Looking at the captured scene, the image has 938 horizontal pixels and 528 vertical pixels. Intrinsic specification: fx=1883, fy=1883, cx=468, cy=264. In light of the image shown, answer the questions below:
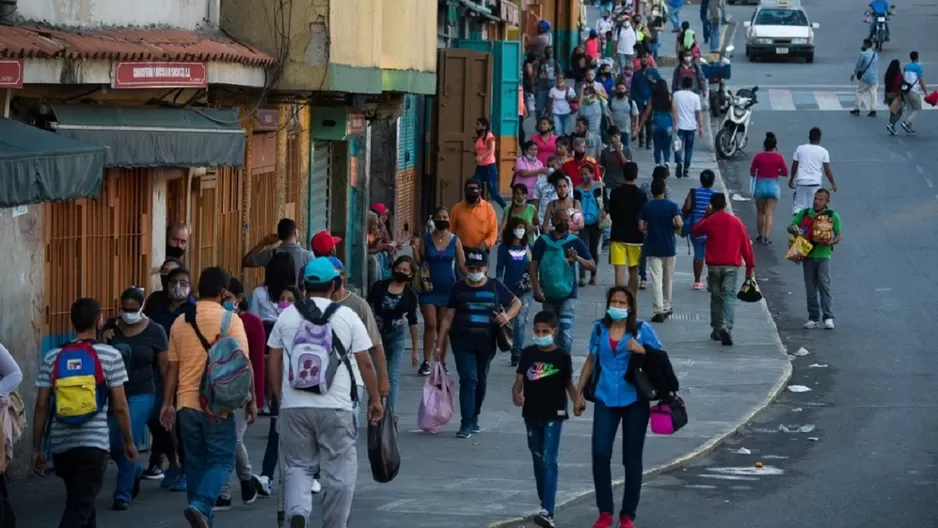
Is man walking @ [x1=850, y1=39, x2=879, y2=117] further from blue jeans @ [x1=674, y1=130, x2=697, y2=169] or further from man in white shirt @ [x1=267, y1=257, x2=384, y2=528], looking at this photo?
man in white shirt @ [x1=267, y1=257, x2=384, y2=528]

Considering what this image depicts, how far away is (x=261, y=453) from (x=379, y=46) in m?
5.78

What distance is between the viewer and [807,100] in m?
44.7

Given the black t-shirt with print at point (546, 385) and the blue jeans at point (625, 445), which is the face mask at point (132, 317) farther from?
the blue jeans at point (625, 445)

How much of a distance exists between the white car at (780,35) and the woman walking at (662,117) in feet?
69.1

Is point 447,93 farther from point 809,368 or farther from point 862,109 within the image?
point 862,109

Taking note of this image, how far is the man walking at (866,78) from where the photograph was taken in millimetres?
40000

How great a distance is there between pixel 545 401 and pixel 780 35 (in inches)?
1658

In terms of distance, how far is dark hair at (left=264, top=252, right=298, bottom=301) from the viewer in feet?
44.9

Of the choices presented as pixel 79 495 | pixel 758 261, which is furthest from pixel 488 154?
pixel 79 495

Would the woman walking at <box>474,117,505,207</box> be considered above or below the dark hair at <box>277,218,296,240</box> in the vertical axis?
above

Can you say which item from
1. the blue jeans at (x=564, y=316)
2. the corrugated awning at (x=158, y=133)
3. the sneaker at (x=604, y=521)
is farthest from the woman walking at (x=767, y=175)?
the sneaker at (x=604, y=521)

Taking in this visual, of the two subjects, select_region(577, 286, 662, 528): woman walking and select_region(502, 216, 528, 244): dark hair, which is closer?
select_region(577, 286, 662, 528): woman walking

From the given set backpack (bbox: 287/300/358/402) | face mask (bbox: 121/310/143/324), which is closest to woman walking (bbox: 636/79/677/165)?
face mask (bbox: 121/310/143/324)

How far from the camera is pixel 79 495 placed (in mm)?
11031
